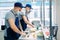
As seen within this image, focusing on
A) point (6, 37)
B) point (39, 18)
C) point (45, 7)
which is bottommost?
point (6, 37)

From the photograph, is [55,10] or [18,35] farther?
[55,10]

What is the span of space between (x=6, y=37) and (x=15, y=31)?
0.94ft

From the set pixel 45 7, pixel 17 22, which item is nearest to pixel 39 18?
pixel 45 7

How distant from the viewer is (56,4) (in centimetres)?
456

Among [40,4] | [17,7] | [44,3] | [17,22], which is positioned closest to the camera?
[17,7]

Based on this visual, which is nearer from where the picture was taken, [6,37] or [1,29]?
[6,37]

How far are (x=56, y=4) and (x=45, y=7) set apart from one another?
375 mm

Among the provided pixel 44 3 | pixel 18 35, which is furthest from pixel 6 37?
pixel 44 3

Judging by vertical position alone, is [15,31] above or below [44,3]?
below

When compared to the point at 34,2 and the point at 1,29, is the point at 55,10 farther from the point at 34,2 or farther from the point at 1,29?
the point at 1,29

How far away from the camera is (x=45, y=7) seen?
4.41 meters

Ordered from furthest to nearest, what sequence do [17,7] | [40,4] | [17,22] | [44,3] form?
[40,4]
[44,3]
[17,22]
[17,7]

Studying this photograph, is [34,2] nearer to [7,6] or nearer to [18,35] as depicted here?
[7,6]

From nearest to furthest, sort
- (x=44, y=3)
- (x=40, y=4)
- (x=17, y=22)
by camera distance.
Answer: (x=17, y=22)
(x=44, y=3)
(x=40, y=4)
